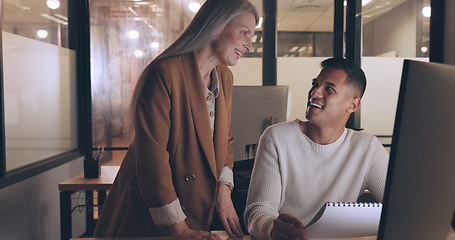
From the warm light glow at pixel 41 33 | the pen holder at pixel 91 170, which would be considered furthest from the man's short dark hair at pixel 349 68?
the warm light glow at pixel 41 33

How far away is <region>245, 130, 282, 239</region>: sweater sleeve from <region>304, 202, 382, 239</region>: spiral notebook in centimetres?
31

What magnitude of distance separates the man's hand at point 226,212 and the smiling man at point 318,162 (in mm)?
75

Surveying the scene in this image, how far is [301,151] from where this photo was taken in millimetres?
1444

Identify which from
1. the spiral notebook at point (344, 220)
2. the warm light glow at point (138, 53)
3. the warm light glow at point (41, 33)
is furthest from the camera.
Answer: the warm light glow at point (138, 53)

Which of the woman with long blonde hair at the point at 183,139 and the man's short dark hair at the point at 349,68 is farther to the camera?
the man's short dark hair at the point at 349,68

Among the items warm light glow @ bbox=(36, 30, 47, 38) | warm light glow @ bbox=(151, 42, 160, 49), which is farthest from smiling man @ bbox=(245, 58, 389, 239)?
warm light glow @ bbox=(151, 42, 160, 49)

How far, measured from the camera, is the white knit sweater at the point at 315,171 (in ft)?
4.63

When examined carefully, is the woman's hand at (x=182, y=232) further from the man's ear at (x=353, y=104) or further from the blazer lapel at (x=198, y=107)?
the man's ear at (x=353, y=104)

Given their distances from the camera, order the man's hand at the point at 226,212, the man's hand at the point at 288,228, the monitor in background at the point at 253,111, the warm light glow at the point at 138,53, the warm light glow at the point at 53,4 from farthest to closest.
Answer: the warm light glow at the point at 138,53 → the warm light glow at the point at 53,4 → the monitor in background at the point at 253,111 → the man's hand at the point at 226,212 → the man's hand at the point at 288,228

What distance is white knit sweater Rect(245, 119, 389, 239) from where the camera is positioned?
1.41 m

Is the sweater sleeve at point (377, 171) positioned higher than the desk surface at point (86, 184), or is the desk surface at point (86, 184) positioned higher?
the sweater sleeve at point (377, 171)

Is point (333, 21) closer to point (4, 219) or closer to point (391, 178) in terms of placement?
point (4, 219)

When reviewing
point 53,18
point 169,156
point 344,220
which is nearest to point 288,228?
point 344,220

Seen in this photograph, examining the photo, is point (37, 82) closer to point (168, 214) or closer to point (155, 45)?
point (155, 45)
